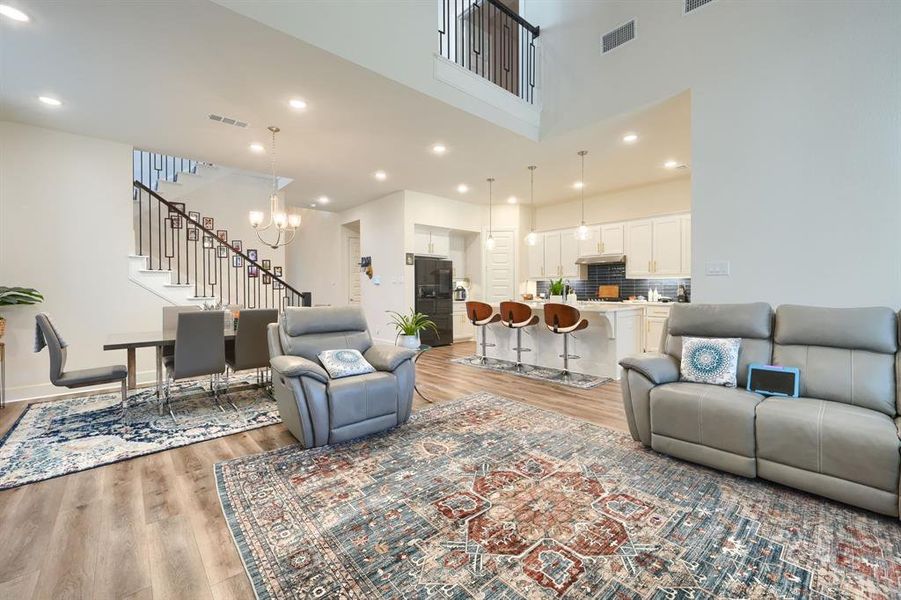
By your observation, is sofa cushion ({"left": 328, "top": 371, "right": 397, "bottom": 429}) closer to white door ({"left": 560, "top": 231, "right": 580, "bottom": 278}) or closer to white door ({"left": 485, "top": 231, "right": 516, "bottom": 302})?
white door ({"left": 485, "top": 231, "right": 516, "bottom": 302})

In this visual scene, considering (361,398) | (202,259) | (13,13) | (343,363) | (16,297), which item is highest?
(13,13)

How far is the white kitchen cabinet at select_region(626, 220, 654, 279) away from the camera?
6.59 meters

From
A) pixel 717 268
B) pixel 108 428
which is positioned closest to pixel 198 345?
pixel 108 428

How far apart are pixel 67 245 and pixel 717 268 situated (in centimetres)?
698

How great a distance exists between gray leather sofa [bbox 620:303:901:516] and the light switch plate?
2.09ft

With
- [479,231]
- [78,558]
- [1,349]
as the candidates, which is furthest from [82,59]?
[479,231]

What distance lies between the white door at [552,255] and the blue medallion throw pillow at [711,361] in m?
5.15


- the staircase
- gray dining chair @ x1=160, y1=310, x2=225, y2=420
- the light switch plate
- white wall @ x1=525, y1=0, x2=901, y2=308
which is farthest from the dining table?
white wall @ x1=525, y1=0, x2=901, y2=308

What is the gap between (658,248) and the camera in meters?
6.48

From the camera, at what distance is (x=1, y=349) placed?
3762 mm

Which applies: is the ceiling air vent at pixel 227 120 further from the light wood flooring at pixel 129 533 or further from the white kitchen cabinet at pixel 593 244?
the white kitchen cabinet at pixel 593 244

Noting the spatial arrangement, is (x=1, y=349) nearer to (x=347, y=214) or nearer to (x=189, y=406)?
(x=189, y=406)

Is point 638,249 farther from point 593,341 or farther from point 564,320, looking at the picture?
point 564,320

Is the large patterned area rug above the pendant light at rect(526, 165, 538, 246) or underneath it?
underneath
